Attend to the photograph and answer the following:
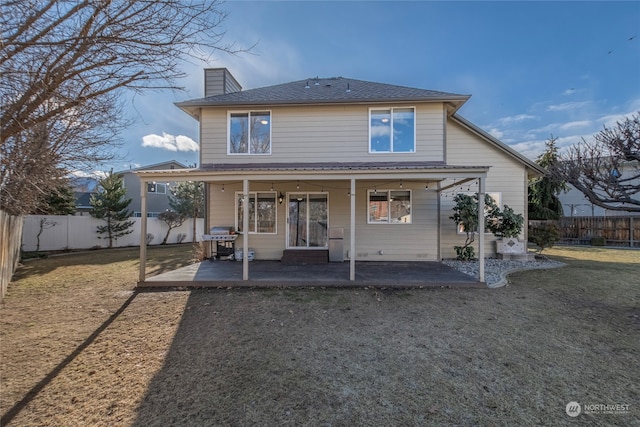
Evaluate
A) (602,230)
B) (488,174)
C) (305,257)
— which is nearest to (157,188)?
(305,257)

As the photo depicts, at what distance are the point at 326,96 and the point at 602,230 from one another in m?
18.5

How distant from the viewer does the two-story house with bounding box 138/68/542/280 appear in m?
9.50

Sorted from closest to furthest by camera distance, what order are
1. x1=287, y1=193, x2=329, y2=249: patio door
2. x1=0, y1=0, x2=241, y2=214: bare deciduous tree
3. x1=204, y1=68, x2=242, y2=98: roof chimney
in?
x1=0, y1=0, x2=241, y2=214: bare deciduous tree
x1=287, y1=193, x2=329, y2=249: patio door
x1=204, y1=68, x2=242, y2=98: roof chimney

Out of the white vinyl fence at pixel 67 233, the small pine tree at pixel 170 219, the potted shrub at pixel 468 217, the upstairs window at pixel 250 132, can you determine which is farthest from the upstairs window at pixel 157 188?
the potted shrub at pixel 468 217

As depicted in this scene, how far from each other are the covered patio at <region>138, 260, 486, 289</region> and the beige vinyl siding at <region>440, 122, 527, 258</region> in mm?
1926

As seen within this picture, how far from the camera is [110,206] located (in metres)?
16.7

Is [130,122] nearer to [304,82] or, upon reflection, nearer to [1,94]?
[1,94]

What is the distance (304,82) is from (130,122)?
282 inches

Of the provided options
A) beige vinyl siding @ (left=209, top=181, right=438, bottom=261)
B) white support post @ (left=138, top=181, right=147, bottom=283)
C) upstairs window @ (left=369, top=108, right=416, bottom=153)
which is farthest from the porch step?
white support post @ (left=138, top=181, right=147, bottom=283)

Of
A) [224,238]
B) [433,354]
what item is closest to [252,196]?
[224,238]

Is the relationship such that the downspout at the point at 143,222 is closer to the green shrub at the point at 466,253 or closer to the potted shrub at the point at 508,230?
the green shrub at the point at 466,253

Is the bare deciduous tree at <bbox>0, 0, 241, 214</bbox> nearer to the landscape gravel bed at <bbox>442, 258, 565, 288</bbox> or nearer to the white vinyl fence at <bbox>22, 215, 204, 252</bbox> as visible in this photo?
the landscape gravel bed at <bbox>442, 258, 565, 288</bbox>

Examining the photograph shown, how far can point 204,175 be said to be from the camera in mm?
7215

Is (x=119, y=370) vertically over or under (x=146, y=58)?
under
